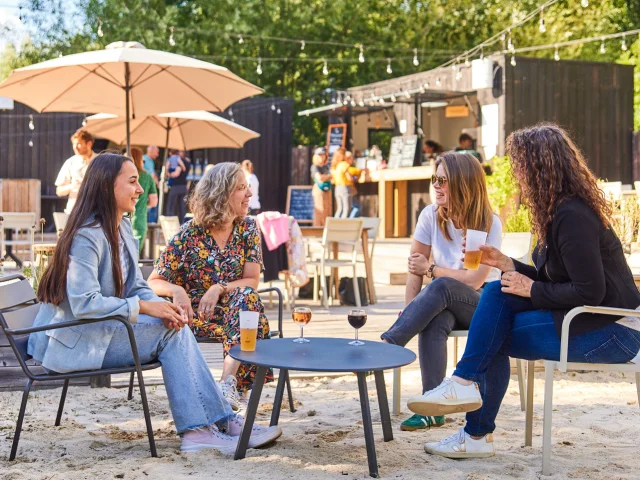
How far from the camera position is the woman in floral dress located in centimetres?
414

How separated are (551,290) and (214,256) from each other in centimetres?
170

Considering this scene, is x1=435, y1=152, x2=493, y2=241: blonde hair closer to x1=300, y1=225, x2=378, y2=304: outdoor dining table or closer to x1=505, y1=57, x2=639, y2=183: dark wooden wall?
x1=300, y1=225, x2=378, y2=304: outdoor dining table

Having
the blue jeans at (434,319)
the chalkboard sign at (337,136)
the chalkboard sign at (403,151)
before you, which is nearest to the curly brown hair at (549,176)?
the blue jeans at (434,319)

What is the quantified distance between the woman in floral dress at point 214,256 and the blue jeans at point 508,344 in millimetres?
1148

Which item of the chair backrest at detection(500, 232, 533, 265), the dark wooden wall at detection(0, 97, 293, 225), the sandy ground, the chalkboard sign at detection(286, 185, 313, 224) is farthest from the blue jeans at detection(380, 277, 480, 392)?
the dark wooden wall at detection(0, 97, 293, 225)

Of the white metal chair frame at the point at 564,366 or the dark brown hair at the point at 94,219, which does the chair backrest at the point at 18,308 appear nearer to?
the dark brown hair at the point at 94,219

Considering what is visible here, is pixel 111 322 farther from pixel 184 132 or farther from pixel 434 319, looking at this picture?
pixel 184 132

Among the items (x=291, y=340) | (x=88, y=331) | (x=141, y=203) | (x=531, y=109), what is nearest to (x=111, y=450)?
(x=88, y=331)

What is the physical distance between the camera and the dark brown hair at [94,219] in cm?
341

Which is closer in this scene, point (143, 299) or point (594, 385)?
point (143, 299)

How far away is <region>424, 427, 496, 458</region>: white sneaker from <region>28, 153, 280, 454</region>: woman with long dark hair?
635 mm

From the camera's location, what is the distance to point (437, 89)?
55.9ft

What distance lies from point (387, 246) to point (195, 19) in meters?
13.5

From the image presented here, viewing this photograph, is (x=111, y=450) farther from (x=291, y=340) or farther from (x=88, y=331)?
(x=291, y=340)
